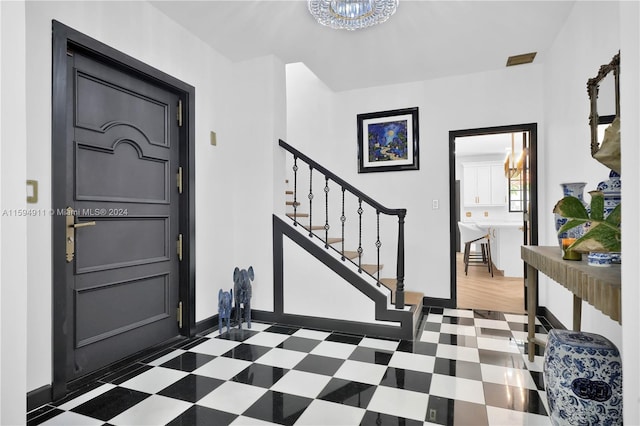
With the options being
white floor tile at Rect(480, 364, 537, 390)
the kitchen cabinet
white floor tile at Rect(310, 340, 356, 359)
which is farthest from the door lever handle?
the kitchen cabinet

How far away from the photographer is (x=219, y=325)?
302 centimetres

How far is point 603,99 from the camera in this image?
212cm

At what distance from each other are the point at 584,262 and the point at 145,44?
9.93 feet

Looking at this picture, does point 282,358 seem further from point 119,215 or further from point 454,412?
point 119,215

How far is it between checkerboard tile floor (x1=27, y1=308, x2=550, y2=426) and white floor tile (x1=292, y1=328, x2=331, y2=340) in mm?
23

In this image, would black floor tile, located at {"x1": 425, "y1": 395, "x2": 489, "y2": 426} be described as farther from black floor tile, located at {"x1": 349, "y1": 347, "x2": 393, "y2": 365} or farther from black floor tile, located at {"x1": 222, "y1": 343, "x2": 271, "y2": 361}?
black floor tile, located at {"x1": 222, "y1": 343, "x2": 271, "y2": 361}

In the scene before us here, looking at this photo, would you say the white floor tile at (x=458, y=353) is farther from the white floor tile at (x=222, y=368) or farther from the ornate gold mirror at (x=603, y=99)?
the ornate gold mirror at (x=603, y=99)

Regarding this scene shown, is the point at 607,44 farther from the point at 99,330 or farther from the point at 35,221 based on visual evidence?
the point at 99,330

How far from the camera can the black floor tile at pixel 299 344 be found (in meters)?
2.67

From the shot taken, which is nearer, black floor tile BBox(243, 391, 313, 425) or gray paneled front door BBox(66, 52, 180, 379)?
black floor tile BBox(243, 391, 313, 425)

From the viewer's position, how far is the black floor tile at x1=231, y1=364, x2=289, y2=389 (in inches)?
83.5

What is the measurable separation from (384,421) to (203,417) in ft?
2.93

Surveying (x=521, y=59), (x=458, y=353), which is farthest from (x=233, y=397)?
(x=521, y=59)

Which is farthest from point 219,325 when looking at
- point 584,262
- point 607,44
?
point 607,44
